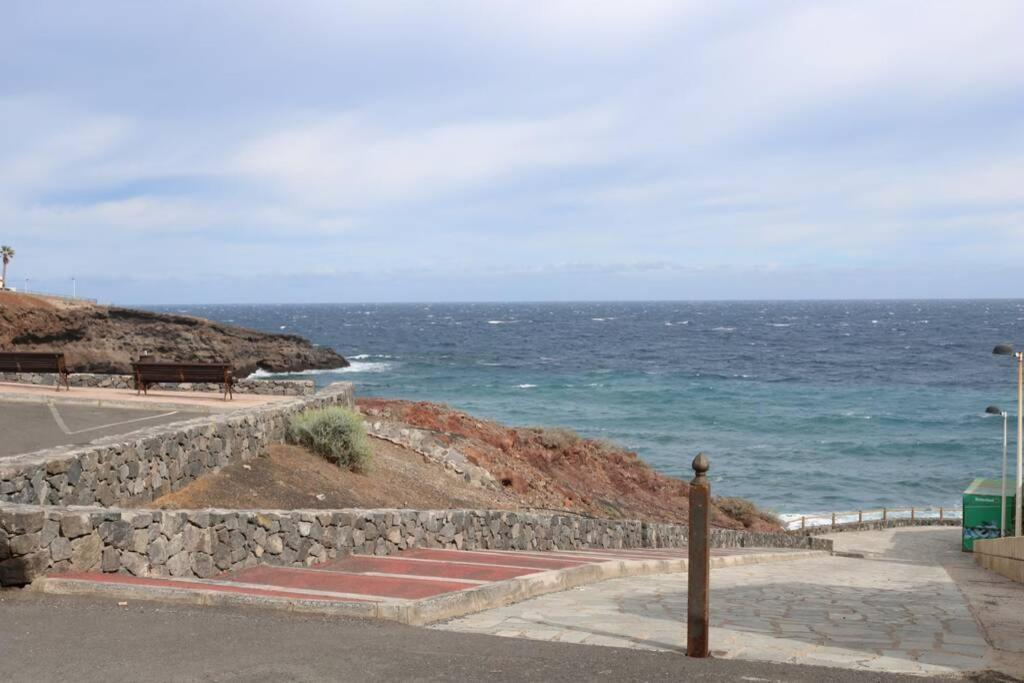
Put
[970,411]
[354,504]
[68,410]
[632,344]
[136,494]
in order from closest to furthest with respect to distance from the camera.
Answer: [136,494], [354,504], [68,410], [970,411], [632,344]

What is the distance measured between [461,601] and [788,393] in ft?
225

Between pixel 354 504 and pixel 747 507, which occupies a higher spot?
pixel 354 504

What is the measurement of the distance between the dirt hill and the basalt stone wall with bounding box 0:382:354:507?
6943 millimetres

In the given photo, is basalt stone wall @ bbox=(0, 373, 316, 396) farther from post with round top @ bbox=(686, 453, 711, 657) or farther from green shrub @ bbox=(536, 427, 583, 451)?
post with round top @ bbox=(686, 453, 711, 657)

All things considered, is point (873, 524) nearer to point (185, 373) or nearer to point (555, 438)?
point (555, 438)

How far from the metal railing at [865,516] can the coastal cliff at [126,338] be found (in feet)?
77.9

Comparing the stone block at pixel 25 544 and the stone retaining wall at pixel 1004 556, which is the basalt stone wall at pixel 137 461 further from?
the stone retaining wall at pixel 1004 556

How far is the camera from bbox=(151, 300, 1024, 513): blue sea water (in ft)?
151

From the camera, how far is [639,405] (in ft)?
214

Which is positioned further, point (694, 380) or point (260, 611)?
point (694, 380)

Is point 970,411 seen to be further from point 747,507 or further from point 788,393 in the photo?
point 747,507

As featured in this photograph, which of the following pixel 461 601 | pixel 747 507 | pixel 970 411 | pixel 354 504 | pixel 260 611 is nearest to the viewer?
pixel 260 611

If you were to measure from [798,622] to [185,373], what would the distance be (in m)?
15.5

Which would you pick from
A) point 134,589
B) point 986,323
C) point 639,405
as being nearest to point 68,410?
point 134,589
